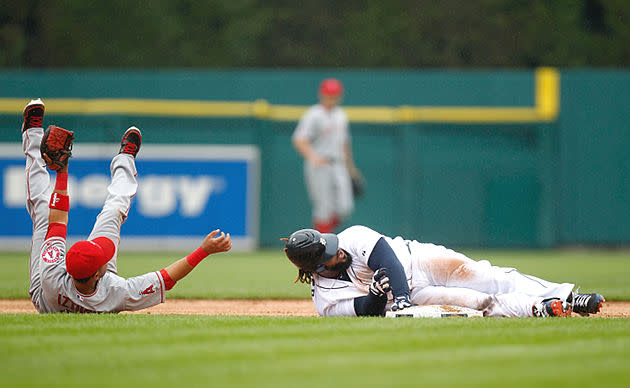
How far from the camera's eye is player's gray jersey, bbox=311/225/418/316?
18.0 ft

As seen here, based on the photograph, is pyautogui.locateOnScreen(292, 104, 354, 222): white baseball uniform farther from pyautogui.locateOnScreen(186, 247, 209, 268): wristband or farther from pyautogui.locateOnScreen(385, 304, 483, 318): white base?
pyautogui.locateOnScreen(385, 304, 483, 318): white base

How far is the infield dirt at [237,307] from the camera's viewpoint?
6.29 metres

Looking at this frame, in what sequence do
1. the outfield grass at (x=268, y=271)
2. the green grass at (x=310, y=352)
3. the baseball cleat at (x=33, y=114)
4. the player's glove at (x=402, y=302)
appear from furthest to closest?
the outfield grass at (x=268, y=271)
the baseball cleat at (x=33, y=114)
the player's glove at (x=402, y=302)
the green grass at (x=310, y=352)

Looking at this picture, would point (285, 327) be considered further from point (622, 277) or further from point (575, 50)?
point (575, 50)

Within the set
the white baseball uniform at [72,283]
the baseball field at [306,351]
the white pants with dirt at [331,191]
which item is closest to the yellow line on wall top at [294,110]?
the white pants with dirt at [331,191]

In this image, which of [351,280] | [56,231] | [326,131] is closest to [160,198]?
[326,131]

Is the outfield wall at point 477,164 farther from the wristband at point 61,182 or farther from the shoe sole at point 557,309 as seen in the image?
the shoe sole at point 557,309

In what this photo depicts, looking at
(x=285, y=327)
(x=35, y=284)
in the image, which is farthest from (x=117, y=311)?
(x=285, y=327)

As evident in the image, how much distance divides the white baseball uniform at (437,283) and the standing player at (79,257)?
28.3 inches

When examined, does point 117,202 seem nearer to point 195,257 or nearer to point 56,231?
point 56,231

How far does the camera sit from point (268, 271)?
9984mm

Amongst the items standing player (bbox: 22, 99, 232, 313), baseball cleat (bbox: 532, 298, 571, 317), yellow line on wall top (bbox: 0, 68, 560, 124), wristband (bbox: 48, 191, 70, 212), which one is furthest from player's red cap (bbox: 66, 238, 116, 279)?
yellow line on wall top (bbox: 0, 68, 560, 124)

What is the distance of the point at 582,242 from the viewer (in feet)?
43.6

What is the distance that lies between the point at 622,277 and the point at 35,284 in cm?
596
